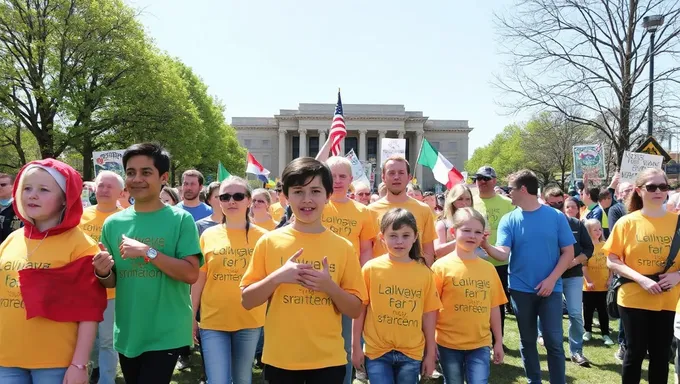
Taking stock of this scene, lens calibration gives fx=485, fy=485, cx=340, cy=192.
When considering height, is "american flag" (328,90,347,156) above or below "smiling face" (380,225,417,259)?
above

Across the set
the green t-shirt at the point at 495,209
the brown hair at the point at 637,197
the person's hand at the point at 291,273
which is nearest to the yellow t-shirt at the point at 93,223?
the person's hand at the point at 291,273

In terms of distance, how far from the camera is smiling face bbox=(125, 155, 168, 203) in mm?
2918

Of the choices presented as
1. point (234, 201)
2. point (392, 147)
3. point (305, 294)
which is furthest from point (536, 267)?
point (392, 147)

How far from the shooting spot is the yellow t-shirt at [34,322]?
264 cm

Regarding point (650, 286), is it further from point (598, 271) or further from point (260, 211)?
point (260, 211)

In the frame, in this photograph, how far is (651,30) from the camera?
47.0 feet

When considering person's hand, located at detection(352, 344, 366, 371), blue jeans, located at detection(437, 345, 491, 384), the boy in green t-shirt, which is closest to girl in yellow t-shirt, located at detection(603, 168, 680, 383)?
blue jeans, located at detection(437, 345, 491, 384)

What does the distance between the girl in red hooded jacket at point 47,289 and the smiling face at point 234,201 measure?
144cm

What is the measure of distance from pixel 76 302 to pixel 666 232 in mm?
4549

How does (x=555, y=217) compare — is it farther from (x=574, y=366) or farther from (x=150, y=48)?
(x=150, y=48)

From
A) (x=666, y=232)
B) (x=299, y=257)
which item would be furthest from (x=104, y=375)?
(x=666, y=232)

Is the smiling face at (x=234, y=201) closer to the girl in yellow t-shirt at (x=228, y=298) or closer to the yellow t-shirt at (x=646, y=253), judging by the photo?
the girl in yellow t-shirt at (x=228, y=298)

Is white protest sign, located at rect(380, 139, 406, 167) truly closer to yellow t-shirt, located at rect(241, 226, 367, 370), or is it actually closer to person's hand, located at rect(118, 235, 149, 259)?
yellow t-shirt, located at rect(241, 226, 367, 370)

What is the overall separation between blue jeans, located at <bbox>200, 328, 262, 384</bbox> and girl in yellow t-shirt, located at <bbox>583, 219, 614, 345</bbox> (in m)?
5.71
